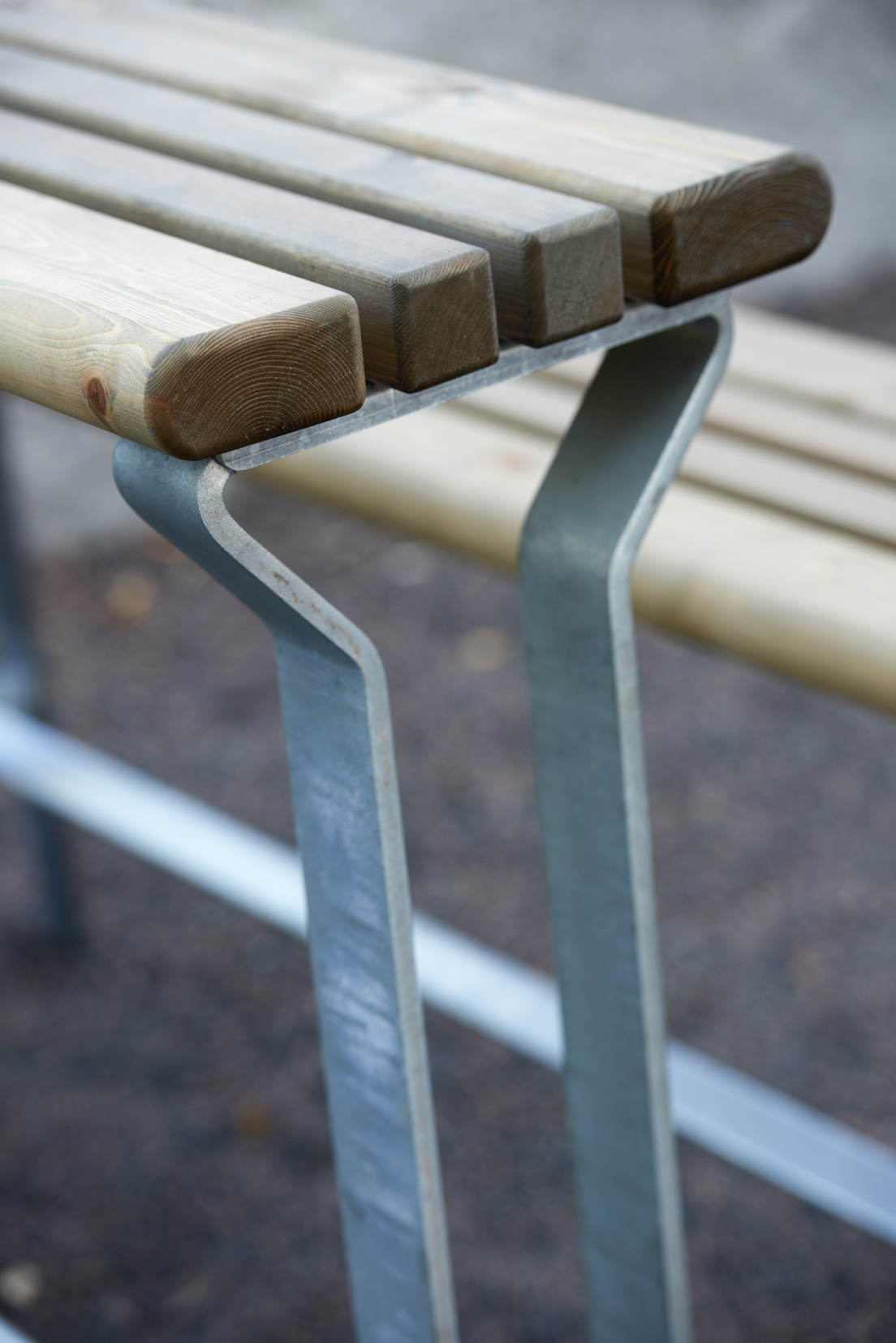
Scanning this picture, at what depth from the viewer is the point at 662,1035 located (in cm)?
108

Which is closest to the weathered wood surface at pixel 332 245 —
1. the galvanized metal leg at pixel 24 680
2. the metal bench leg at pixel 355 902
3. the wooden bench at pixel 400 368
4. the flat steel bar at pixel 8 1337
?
the wooden bench at pixel 400 368

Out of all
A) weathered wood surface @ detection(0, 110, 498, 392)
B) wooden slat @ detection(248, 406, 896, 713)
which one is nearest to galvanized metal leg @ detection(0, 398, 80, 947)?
wooden slat @ detection(248, 406, 896, 713)

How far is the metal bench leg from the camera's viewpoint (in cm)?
81

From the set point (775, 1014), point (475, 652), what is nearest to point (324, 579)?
point (475, 652)

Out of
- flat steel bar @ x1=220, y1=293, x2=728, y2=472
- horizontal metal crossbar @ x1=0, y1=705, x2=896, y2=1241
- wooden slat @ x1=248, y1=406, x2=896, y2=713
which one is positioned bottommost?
horizontal metal crossbar @ x1=0, y1=705, x2=896, y2=1241

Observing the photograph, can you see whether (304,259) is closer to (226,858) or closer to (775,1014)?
(226,858)

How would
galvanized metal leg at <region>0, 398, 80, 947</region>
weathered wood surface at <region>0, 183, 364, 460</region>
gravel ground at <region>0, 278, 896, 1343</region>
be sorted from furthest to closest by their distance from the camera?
galvanized metal leg at <region>0, 398, 80, 947</region> < gravel ground at <region>0, 278, 896, 1343</region> < weathered wood surface at <region>0, 183, 364, 460</region>

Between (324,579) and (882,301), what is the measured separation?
98.5 inches

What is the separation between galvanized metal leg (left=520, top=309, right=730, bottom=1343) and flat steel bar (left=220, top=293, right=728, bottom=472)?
67 mm

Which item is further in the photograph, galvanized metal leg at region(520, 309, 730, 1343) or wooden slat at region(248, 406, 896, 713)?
wooden slat at region(248, 406, 896, 713)

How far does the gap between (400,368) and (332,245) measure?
9cm

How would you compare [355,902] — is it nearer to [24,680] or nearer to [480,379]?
[480,379]

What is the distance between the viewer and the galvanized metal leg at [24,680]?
2.24m

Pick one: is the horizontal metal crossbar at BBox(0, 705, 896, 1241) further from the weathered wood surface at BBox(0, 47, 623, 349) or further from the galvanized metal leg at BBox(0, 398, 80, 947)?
the weathered wood surface at BBox(0, 47, 623, 349)
